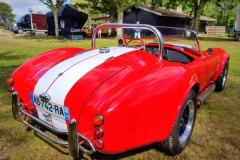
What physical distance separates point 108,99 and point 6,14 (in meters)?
58.1

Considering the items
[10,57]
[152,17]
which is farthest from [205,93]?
[152,17]

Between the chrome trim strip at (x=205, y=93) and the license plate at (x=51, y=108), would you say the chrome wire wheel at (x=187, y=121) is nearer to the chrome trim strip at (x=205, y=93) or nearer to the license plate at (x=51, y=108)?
the chrome trim strip at (x=205, y=93)

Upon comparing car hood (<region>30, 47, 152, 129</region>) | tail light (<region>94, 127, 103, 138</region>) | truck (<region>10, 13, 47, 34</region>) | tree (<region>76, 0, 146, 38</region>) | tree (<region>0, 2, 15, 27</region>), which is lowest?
tail light (<region>94, 127, 103, 138</region>)

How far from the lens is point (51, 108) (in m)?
2.14

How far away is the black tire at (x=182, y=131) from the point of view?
225 cm

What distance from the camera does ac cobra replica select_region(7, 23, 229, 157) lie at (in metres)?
1.80

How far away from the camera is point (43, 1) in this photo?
18.9 metres

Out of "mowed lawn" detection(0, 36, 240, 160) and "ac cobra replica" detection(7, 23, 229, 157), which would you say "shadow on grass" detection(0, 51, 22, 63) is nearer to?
"mowed lawn" detection(0, 36, 240, 160)

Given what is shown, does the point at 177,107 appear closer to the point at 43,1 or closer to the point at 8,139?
the point at 8,139

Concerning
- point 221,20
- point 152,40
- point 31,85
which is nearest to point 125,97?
point 31,85

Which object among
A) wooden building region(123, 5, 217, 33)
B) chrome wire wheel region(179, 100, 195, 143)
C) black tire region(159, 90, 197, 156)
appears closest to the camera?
black tire region(159, 90, 197, 156)

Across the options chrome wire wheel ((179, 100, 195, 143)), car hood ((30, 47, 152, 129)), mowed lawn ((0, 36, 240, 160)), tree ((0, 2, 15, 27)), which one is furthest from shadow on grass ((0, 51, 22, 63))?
tree ((0, 2, 15, 27))

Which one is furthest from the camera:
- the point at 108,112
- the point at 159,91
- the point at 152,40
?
the point at 152,40

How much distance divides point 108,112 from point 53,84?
793 mm
